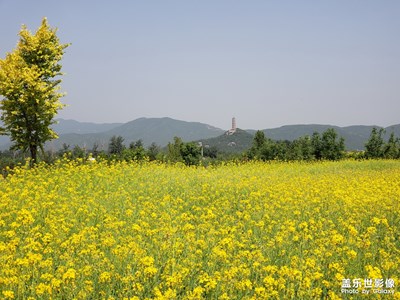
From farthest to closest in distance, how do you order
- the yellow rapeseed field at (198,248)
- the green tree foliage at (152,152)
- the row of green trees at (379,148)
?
the green tree foliage at (152,152) < the row of green trees at (379,148) < the yellow rapeseed field at (198,248)

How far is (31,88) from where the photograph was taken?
18719 mm

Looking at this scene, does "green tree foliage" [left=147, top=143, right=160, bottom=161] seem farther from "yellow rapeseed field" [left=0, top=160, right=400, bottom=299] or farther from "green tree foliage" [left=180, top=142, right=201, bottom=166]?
"yellow rapeseed field" [left=0, top=160, right=400, bottom=299]

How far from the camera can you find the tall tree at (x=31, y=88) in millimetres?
18766

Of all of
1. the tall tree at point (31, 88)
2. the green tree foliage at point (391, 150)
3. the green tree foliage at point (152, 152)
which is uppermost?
the tall tree at point (31, 88)

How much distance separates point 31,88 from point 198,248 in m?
16.3

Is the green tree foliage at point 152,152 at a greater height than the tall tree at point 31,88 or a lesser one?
lesser

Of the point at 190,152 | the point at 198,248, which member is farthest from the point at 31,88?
the point at 190,152

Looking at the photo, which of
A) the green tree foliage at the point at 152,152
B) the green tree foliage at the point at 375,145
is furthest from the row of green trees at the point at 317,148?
the green tree foliage at the point at 152,152

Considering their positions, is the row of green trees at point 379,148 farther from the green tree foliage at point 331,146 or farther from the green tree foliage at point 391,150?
the green tree foliage at point 331,146

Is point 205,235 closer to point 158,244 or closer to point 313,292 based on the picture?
point 158,244

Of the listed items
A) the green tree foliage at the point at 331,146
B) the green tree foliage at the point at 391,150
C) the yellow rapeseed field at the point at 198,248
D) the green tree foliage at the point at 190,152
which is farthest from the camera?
the green tree foliage at the point at 190,152

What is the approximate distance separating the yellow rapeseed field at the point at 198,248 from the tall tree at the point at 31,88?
8613mm

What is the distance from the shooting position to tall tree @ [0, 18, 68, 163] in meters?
18.8

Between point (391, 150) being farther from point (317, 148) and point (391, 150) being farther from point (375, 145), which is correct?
point (317, 148)
